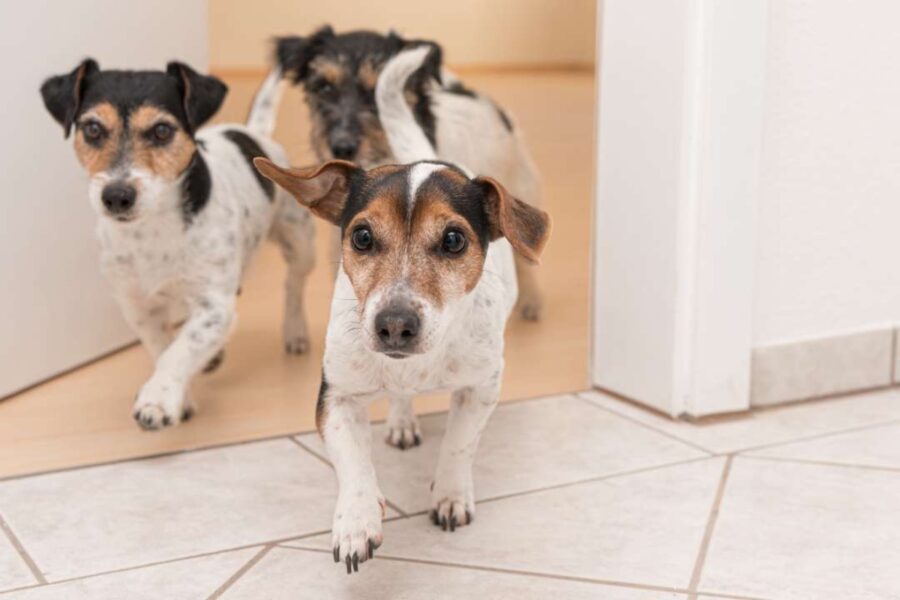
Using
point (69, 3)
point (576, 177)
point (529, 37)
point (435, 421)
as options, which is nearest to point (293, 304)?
point (435, 421)

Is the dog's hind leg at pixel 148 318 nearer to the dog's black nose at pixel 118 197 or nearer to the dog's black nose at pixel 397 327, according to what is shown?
the dog's black nose at pixel 118 197

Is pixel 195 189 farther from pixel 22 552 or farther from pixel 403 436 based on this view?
pixel 22 552

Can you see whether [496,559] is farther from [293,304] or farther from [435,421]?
[293,304]

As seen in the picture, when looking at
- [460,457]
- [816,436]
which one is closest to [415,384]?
[460,457]

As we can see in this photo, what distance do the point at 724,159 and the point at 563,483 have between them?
826mm

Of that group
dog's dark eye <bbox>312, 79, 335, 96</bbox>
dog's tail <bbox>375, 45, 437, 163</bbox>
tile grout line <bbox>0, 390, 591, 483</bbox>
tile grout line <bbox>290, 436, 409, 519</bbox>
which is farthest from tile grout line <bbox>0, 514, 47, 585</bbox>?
dog's dark eye <bbox>312, 79, 335, 96</bbox>

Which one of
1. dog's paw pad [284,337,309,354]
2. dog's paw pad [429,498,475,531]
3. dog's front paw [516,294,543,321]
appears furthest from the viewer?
dog's front paw [516,294,543,321]

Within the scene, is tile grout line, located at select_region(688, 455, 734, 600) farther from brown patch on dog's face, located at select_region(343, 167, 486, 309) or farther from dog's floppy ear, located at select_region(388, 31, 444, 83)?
dog's floppy ear, located at select_region(388, 31, 444, 83)

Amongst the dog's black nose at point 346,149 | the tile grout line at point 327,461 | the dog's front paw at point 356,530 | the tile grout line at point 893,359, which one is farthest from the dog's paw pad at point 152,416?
the tile grout line at point 893,359

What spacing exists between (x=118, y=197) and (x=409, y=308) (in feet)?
3.24

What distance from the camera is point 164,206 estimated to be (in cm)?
259

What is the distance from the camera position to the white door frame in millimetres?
2502

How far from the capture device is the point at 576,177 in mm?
6309

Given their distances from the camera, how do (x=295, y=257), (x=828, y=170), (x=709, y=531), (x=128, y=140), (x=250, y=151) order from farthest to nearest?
(x=295, y=257) → (x=250, y=151) → (x=828, y=170) → (x=128, y=140) → (x=709, y=531)
